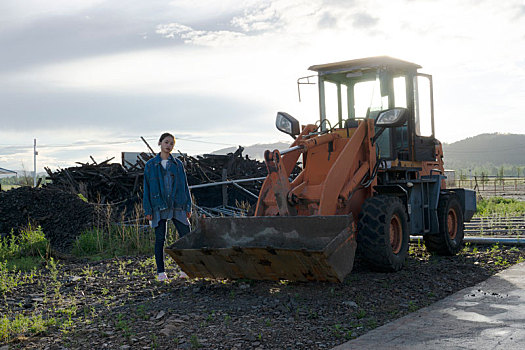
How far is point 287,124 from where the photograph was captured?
8602 millimetres

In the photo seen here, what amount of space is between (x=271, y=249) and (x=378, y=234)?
1746 millimetres

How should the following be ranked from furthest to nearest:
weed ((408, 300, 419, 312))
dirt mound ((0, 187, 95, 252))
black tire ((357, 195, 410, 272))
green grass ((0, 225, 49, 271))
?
dirt mound ((0, 187, 95, 252)) < green grass ((0, 225, 49, 271)) < black tire ((357, 195, 410, 272)) < weed ((408, 300, 419, 312))

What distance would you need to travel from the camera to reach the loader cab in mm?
8875

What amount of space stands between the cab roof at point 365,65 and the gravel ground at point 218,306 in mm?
3092

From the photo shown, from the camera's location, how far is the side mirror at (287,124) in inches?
334

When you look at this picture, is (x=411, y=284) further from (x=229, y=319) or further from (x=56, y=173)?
(x=56, y=173)

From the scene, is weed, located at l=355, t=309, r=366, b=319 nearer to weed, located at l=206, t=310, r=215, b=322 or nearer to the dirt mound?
weed, located at l=206, t=310, r=215, b=322

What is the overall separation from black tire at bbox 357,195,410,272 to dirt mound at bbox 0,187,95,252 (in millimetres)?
7727

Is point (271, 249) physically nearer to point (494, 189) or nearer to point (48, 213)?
point (48, 213)

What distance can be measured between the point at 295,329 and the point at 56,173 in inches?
616

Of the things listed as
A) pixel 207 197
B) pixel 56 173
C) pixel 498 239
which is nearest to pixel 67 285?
pixel 498 239

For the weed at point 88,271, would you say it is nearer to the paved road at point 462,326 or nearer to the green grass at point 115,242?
the green grass at point 115,242

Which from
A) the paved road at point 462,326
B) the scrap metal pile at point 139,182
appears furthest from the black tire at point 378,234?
Answer: the scrap metal pile at point 139,182

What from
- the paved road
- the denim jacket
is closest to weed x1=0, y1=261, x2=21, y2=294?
the denim jacket
